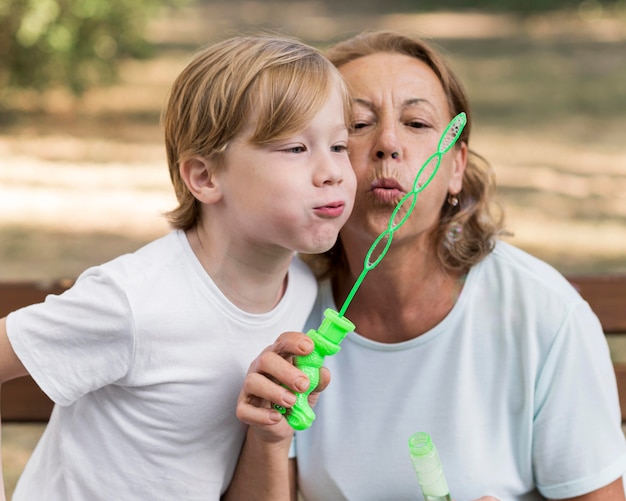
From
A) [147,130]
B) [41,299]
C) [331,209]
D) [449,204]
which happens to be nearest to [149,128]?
[147,130]

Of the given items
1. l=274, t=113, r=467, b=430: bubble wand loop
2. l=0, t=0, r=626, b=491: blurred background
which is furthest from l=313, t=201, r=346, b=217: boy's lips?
l=0, t=0, r=626, b=491: blurred background

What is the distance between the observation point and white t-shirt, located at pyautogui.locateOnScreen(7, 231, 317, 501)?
2051 mm

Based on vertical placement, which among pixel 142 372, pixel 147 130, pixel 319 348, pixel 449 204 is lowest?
pixel 147 130

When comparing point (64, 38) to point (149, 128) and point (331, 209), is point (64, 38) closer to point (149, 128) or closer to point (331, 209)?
point (149, 128)

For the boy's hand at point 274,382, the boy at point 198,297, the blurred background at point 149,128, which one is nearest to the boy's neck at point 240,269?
the boy at point 198,297

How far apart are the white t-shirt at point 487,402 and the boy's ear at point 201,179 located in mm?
558

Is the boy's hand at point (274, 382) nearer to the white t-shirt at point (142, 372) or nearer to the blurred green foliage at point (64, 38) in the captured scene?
the white t-shirt at point (142, 372)

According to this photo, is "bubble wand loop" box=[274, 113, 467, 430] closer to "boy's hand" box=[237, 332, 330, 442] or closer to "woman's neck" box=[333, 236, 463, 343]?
"boy's hand" box=[237, 332, 330, 442]

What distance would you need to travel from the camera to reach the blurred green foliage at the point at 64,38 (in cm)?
967

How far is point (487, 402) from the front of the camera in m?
2.33

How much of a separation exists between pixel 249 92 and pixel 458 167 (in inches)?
24.8

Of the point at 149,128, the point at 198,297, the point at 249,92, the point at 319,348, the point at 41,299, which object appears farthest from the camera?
the point at 149,128

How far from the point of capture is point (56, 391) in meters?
2.07

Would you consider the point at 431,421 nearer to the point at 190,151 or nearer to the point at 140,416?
the point at 140,416
